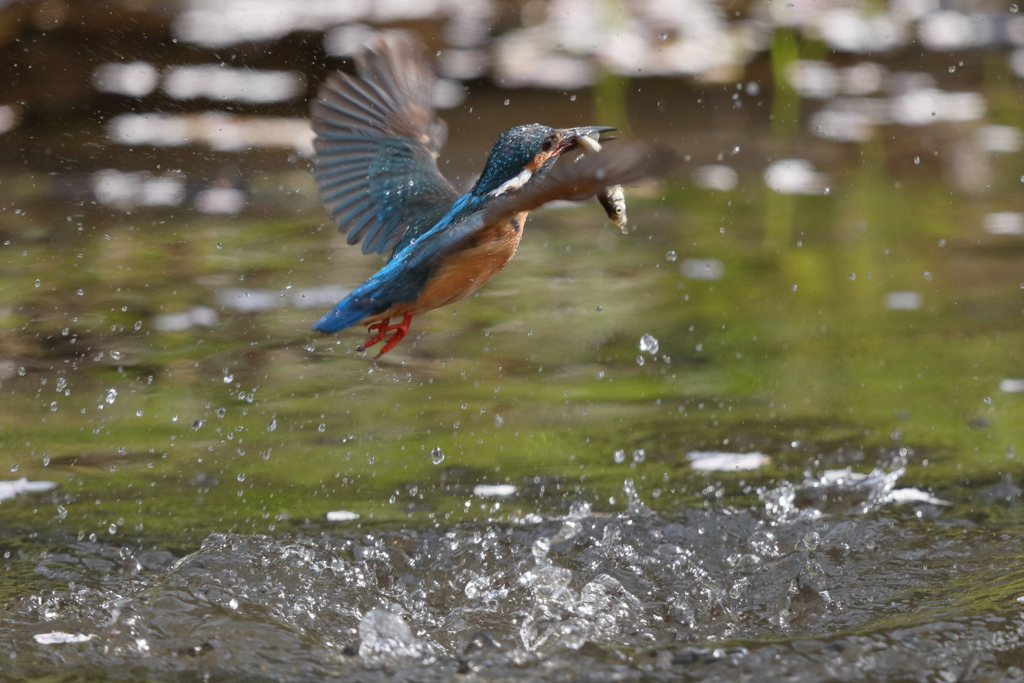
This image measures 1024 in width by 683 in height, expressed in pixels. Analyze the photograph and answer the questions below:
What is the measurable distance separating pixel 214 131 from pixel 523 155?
5.49 meters

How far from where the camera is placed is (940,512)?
12.8 ft

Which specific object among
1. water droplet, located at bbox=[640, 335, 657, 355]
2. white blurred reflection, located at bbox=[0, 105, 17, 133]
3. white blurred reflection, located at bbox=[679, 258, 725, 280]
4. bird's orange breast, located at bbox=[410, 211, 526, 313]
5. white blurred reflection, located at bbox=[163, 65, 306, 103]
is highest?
white blurred reflection, located at bbox=[163, 65, 306, 103]

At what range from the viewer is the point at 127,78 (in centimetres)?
884

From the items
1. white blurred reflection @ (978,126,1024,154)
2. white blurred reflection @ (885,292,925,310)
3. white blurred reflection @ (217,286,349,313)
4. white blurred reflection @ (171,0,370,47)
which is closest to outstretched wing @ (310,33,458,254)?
white blurred reflection @ (217,286,349,313)

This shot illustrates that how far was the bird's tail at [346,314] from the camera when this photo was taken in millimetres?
3164

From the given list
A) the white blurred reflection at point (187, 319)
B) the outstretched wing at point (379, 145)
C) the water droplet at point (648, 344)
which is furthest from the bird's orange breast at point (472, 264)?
the white blurred reflection at point (187, 319)

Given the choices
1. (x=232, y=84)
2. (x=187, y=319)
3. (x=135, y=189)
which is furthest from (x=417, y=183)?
(x=232, y=84)

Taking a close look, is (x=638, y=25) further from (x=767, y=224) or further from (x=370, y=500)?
(x=370, y=500)

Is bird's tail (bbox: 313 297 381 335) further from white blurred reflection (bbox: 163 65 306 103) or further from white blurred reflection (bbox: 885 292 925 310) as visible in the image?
white blurred reflection (bbox: 163 65 306 103)

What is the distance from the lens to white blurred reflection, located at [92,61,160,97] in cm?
865

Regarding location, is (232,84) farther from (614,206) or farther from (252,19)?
(614,206)

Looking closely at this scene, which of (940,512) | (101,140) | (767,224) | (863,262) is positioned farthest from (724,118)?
(940,512)

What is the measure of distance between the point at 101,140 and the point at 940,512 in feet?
19.9

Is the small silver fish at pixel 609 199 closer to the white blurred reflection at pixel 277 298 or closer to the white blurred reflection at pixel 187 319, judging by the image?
the white blurred reflection at pixel 277 298
